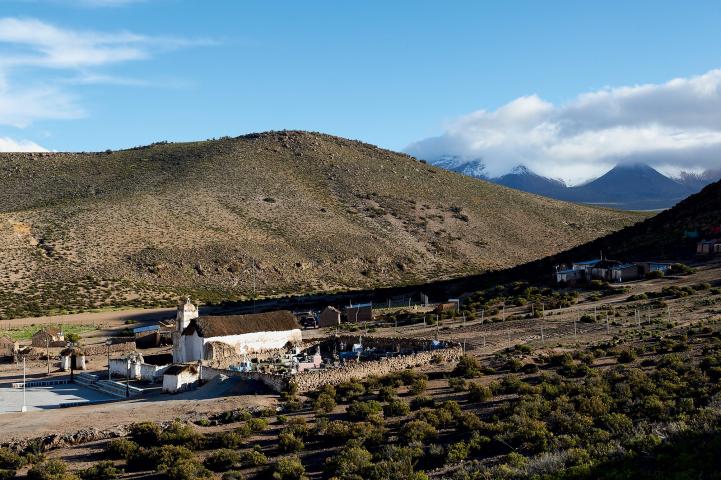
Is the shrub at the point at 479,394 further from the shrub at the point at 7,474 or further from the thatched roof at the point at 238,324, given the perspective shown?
the thatched roof at the point at 238,324

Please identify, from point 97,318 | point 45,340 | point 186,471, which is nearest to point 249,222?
point 97,318

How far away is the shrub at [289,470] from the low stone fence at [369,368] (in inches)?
360

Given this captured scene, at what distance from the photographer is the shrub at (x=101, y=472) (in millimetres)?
19203

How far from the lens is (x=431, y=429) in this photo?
2070cm

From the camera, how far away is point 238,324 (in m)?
37.3

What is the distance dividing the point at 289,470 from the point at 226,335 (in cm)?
1862

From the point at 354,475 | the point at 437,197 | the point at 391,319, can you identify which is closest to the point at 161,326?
the point at 391,319

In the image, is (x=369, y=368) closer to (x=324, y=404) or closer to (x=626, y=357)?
(x=324, y=404)

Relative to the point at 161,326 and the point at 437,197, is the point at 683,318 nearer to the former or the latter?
the point at 161,326

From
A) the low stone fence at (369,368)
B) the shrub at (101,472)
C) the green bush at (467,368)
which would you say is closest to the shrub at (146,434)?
the shrub at (101,472)

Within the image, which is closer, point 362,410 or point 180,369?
point 362,410

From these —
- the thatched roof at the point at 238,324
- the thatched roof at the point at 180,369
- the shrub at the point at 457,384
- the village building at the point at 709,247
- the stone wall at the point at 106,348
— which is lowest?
the shrub at the point at 457,384

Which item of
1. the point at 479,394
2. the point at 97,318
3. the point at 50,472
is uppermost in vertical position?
the point at 97,318

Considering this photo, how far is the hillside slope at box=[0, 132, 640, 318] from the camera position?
73875 mm
